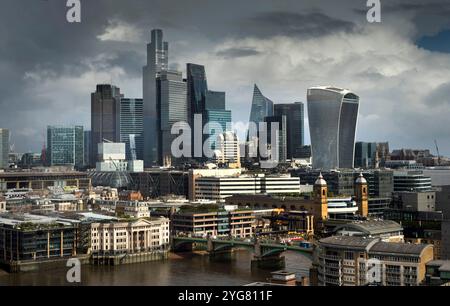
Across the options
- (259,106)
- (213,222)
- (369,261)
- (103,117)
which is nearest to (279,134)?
(259,106)

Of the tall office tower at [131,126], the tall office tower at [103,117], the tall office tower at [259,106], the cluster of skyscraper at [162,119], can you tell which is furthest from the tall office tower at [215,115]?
the tall office tower at [103,117]

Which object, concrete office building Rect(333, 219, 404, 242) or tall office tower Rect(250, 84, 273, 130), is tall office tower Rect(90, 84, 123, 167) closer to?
tall office tower Rect(250, 84, 273, 130)

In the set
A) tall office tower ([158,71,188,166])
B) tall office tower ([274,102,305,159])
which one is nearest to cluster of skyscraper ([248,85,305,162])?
tall office tower ([274,102,305,159])

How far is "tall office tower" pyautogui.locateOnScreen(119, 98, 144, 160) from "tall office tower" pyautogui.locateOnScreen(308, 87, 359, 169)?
4420 cm

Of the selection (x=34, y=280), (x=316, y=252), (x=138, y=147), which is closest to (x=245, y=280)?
(x=316, y=252)

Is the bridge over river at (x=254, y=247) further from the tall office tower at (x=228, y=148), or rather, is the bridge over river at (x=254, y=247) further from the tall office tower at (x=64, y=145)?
the tall office tower at (x=64, y=145)

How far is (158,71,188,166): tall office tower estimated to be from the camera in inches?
3745

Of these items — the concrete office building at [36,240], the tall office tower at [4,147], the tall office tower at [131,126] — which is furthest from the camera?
the tall office tower at [131,126]

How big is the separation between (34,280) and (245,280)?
7638 millimetres

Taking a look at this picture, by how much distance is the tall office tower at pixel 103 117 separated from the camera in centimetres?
10450

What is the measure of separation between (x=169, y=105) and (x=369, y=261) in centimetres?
7628

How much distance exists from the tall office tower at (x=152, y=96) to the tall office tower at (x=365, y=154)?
27.4 meters

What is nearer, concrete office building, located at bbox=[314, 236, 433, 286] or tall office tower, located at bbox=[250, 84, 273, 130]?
concrete office building, located at bbox=[314, 236, 433, 286]
